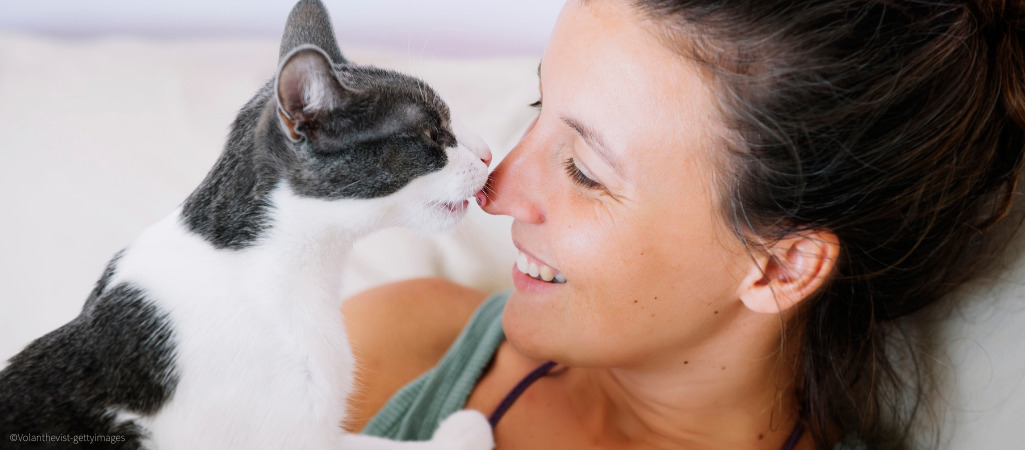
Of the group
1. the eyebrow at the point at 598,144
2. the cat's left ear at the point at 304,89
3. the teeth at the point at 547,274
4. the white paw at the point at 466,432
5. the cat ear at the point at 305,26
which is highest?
the cat ear at the point at 305,26

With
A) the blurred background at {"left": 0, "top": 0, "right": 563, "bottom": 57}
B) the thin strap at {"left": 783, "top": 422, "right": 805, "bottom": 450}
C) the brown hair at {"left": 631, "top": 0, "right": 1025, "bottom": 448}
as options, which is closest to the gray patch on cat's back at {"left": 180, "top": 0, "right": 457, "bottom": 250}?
the brown hair at {"left": 631, "top": 0, "right": 1025, "bottom": 448}

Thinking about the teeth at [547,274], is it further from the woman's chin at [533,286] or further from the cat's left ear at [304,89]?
the cat's left ear at [304,89]

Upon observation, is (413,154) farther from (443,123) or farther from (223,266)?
(223,266)

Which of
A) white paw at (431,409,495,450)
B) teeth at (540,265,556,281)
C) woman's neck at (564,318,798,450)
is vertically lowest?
woman's neck at (564,318,798,450)

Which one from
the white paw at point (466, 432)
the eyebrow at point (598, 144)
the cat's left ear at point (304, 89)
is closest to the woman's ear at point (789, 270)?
the eyebrow at point (598, 144)

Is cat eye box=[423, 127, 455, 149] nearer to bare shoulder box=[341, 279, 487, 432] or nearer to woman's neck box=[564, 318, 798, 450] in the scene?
woman's neck box=[564, 318, 798, 450]

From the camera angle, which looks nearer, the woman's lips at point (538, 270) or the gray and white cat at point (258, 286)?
the gray and white cat at point (258, 286)

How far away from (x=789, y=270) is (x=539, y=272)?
351 millimetres

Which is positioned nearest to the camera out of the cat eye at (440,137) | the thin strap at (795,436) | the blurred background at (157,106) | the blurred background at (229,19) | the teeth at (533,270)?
the cat eye at (440,137)

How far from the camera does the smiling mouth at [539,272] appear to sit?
40.6 inches

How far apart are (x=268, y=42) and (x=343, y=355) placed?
1280 millimetres

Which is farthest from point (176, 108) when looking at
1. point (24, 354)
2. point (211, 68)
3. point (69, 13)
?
point (24, 354)

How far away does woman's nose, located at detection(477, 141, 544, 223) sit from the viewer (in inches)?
37.6

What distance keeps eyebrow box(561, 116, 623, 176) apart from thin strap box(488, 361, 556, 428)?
563 mm
